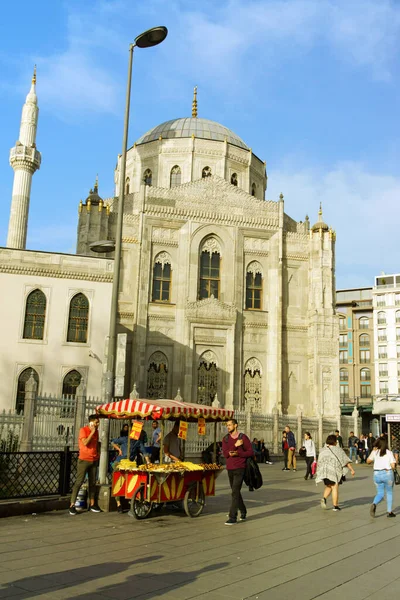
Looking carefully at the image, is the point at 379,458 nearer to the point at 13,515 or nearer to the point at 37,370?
the point at 13,515

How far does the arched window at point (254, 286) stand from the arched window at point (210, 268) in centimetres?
185

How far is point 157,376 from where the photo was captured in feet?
103

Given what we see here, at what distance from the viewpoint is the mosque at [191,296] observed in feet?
94.5

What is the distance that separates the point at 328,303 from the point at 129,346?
38.9 feet

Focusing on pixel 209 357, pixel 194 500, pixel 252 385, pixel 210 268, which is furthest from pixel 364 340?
pixel 194 500

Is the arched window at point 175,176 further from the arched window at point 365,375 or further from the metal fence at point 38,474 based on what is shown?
the arched window at point 365,375

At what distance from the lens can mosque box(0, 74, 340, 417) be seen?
28.8 meters

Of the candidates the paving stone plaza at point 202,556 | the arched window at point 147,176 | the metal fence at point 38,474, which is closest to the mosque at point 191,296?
the arched window at point 147,176

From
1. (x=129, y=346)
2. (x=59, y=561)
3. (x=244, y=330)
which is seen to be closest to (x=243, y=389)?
(x=244, y=330)

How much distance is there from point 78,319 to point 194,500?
1905 centimetres

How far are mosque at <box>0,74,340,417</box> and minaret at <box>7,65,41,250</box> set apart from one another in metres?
0.08

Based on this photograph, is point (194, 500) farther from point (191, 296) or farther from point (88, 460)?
point (191, 296)

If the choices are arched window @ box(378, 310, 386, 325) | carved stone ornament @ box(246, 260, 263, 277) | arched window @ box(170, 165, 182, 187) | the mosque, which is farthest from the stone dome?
arched window @ box(378, 310, 386, 325)

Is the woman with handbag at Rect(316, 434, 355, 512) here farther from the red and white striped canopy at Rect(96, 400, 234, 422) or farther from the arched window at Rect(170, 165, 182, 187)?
the arched window at Rect(170, 165, 182, 187)
